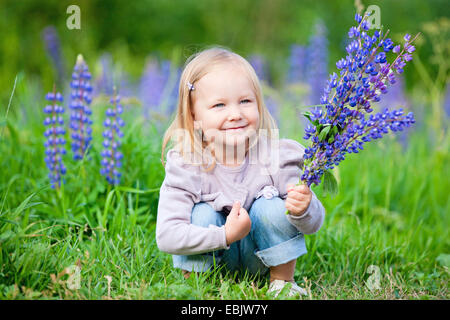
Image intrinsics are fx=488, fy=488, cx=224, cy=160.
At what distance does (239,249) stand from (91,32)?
6556 mm

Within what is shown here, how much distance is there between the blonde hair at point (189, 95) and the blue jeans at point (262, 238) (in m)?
0.23

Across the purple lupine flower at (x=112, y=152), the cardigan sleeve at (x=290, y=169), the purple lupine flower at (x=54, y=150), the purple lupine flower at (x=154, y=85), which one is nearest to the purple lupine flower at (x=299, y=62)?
the purple lupine flower at (x=154, y=85)

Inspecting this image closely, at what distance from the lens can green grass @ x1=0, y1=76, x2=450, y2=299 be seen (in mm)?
1904

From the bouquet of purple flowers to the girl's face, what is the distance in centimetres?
29

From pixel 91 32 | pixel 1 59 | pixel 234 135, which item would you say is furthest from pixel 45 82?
pixel 234 135

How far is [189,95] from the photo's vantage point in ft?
6.90

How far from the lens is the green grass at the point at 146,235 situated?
1904 millimetres

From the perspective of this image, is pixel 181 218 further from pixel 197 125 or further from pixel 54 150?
pixel 54 150

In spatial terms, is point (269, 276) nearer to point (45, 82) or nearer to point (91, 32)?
point (45, 82)

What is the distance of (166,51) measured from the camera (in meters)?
8.02

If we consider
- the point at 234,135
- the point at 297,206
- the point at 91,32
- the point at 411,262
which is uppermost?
the point at 91,32

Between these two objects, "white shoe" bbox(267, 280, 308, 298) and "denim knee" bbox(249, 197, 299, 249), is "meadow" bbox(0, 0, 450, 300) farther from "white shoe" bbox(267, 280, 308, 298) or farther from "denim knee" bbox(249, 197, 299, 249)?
"denim knee" bbox(249, 197, 299, 249)

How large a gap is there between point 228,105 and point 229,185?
1.10 feet
